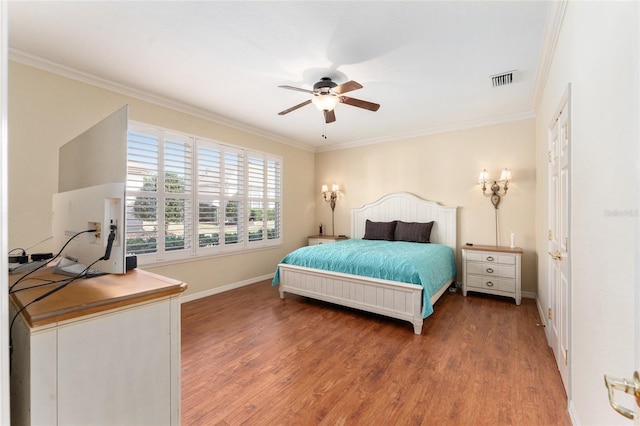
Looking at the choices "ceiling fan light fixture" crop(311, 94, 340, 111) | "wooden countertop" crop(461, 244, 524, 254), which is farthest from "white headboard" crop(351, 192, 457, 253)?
"ceiling fan light fixture" crop(311, 94, 340, 111)

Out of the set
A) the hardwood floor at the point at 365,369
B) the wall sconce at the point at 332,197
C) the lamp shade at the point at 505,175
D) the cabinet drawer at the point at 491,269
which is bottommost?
the hardwood floor at the point at 365,369

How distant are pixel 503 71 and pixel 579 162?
5.93 ft

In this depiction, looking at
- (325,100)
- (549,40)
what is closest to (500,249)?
(549,40)

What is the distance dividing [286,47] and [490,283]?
3.87 metres

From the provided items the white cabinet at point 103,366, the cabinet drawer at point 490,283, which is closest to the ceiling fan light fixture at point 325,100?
the white cabinet at point 103,366

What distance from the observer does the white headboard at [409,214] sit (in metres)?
4.53

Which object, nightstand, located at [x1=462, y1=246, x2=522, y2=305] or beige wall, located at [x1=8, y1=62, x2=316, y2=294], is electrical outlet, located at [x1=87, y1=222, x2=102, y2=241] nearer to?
beige wall, located at [x1=8, y1=62, x2=316, y2=294]

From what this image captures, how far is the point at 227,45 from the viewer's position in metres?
Result: 2.41

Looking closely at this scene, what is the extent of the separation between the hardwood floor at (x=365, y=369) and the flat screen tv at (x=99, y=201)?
3.88 feet

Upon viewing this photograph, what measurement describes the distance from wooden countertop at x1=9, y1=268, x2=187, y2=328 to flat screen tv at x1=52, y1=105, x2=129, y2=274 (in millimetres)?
83

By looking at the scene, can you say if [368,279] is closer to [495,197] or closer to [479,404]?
[479,404]

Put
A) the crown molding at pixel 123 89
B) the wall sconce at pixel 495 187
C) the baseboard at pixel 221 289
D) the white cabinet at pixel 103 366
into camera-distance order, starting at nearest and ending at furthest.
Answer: the white cabinet at pixel 103 366 < the crown molding at pixel 123 89 < the baseboard at pixel 221 289 < the wall sconce at pixel 495 187

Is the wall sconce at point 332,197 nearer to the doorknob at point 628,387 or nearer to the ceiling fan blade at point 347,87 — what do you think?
the ceiling fan blade at point 347,87

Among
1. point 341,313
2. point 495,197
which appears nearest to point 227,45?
point 341,313
